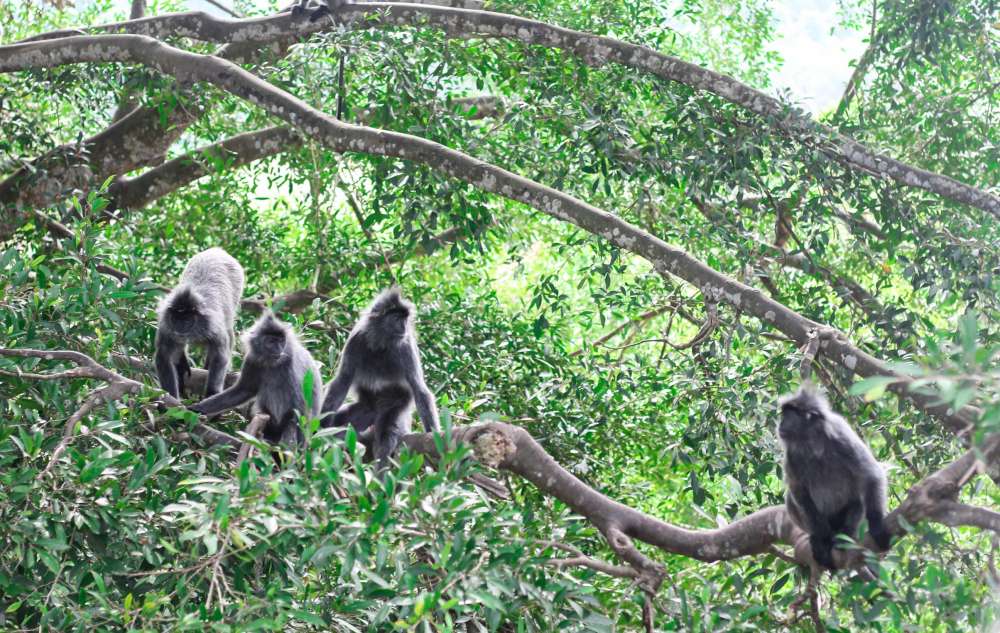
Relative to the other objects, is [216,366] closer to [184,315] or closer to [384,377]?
[184,315]

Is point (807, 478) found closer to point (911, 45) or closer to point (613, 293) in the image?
point (613, 293)

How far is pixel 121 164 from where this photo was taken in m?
8.27

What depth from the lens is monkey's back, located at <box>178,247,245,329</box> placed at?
6059 mm

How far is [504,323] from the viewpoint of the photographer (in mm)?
6477

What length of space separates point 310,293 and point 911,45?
415 centimetres

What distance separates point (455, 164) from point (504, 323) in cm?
168

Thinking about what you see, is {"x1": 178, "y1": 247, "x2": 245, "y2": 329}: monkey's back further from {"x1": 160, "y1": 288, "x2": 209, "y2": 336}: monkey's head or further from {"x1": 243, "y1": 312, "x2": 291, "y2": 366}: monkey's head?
{"x1": 243, "y1": 312, "x2": 291, "y2": 366}: monkey's head

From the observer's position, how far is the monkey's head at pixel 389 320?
17.0 ft

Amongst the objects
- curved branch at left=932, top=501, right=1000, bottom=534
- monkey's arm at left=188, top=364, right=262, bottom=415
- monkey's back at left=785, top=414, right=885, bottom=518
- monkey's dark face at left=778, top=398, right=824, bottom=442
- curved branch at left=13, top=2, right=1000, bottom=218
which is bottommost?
monkey's arm at left=188, top=364, right=262, bottom=415

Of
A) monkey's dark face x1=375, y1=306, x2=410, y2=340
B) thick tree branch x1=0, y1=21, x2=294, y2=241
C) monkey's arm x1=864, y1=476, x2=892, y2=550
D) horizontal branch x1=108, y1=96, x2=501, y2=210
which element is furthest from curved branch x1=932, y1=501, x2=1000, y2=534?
horizontal branch x1=108, y1=96, x2=501, y2=210

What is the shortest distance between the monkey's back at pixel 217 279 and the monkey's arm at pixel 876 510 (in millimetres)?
3625

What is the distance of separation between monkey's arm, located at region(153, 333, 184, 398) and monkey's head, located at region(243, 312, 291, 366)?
486 millimetres

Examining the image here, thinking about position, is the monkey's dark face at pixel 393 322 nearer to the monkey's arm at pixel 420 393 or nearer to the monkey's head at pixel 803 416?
the monkey's arm at pixel 420 393

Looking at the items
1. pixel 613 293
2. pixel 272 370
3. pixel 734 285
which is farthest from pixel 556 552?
pixel 613 293
